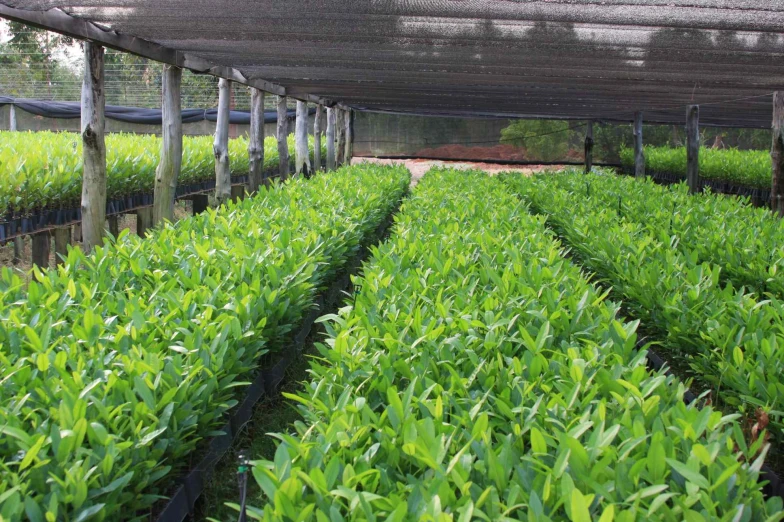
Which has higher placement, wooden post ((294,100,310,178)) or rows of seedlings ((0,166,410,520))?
wooden post ((294,100,310,178))

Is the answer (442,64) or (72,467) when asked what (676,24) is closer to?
(442,64)

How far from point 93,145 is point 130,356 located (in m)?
3.76

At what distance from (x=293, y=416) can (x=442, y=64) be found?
Answer: 4.30m

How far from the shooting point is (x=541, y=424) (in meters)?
2.09

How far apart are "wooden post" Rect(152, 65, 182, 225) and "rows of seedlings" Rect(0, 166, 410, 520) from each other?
8.60 feet

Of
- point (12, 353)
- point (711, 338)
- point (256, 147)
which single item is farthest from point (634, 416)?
point (256, 147)

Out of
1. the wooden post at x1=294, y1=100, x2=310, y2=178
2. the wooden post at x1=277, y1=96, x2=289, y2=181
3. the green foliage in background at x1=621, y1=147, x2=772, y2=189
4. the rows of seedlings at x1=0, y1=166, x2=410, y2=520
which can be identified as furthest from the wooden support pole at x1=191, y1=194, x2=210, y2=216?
the green foliage in background at x1=621, y1=147, x2=772, y2=189

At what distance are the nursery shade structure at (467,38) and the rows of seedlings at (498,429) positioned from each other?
2166 mm

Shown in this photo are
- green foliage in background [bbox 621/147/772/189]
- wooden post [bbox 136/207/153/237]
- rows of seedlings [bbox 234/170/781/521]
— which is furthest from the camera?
green foliage in background [bbox 621/147/772/189]

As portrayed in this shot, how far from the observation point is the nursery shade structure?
4492 millimetres

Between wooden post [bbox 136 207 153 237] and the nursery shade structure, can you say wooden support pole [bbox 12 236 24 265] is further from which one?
the nursery shade structure

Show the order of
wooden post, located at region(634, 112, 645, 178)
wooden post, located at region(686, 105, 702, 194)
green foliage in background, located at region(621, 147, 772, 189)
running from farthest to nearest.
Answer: wooden post, located at region(634, 112, 645, 178)
green foliage in background, located at region(621, 147, 772, 189)
wooden post, located at region(686, 105, 702, 194)

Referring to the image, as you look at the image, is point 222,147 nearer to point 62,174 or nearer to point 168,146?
point 168,146

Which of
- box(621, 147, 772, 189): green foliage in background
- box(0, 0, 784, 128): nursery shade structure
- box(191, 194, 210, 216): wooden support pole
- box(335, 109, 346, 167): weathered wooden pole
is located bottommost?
box(191, 194, 210, 216): wooden support pole
